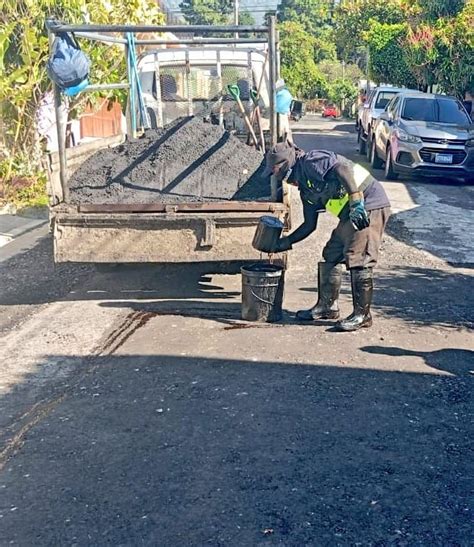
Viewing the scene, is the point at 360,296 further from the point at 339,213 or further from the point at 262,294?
the point at 262,294

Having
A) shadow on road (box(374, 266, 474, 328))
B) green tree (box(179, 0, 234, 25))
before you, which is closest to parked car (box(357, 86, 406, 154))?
shadow on road (box(374, 266, 474, 328))

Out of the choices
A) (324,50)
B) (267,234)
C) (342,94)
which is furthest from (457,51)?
(324,50)

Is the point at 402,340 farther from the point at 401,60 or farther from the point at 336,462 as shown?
the point at 401,60

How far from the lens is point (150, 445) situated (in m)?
4.47

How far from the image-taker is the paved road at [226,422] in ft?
12.2

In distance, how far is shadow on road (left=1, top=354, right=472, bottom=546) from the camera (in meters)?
3.65

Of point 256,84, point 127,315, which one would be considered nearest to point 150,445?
point 127,315

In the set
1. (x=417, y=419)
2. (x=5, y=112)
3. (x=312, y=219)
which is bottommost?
(x=417, y=419)

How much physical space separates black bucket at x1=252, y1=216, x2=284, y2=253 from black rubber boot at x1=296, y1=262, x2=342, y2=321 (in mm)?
575

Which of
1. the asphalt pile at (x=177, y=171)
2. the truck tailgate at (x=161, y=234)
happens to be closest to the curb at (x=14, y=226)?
the asphalt pile at (x=177, y=171)

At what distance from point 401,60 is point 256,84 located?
22545 mm

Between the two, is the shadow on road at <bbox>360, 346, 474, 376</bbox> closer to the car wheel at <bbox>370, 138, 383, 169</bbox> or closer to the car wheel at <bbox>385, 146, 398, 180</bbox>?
the car wheel at <bbox>385, 146, 398, 180</bbox>

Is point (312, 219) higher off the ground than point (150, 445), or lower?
higher

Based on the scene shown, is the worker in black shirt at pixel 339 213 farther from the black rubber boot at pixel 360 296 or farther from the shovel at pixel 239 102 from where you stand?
the shovel at pixel 239 102
